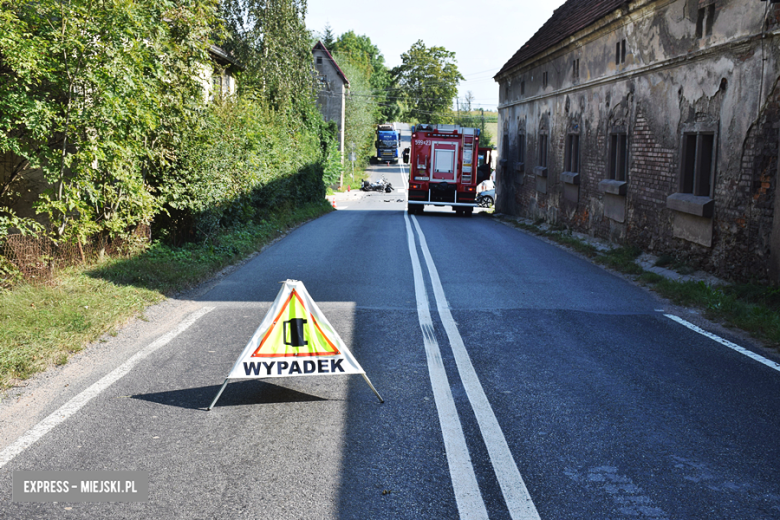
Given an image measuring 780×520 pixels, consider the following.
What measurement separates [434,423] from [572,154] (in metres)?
16.6

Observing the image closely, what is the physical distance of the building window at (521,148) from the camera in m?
27.0

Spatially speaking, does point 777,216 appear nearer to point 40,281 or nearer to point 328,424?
point 328,424

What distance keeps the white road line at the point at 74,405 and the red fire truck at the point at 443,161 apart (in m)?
21.4

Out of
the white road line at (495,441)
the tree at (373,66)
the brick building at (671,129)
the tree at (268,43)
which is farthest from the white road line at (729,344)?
the tree at (373,66)

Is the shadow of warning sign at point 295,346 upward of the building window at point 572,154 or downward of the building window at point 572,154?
downward

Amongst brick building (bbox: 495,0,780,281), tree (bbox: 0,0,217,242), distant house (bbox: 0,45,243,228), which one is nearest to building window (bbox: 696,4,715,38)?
brick building (bbox: 495,0,780,281)

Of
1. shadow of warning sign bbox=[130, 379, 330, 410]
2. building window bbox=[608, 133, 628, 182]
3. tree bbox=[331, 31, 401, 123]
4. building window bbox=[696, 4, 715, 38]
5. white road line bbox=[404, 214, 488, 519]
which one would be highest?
tree bbox=[331, 31, 401, 123]

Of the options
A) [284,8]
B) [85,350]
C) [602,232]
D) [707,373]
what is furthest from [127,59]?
[284,8]

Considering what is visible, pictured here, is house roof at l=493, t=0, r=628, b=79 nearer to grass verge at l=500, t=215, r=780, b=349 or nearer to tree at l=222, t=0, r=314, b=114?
grass verge at l=500, t=215, r=780, b=349

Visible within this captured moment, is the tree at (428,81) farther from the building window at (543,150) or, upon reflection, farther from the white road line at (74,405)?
the white road line at (74,405)

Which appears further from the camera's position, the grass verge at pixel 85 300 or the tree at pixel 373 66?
the tree at pixel 373 66

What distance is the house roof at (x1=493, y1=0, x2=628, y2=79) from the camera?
17733 mm

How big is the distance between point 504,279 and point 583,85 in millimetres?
10019

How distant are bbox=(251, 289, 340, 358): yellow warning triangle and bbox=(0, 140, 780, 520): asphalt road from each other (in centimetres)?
37
